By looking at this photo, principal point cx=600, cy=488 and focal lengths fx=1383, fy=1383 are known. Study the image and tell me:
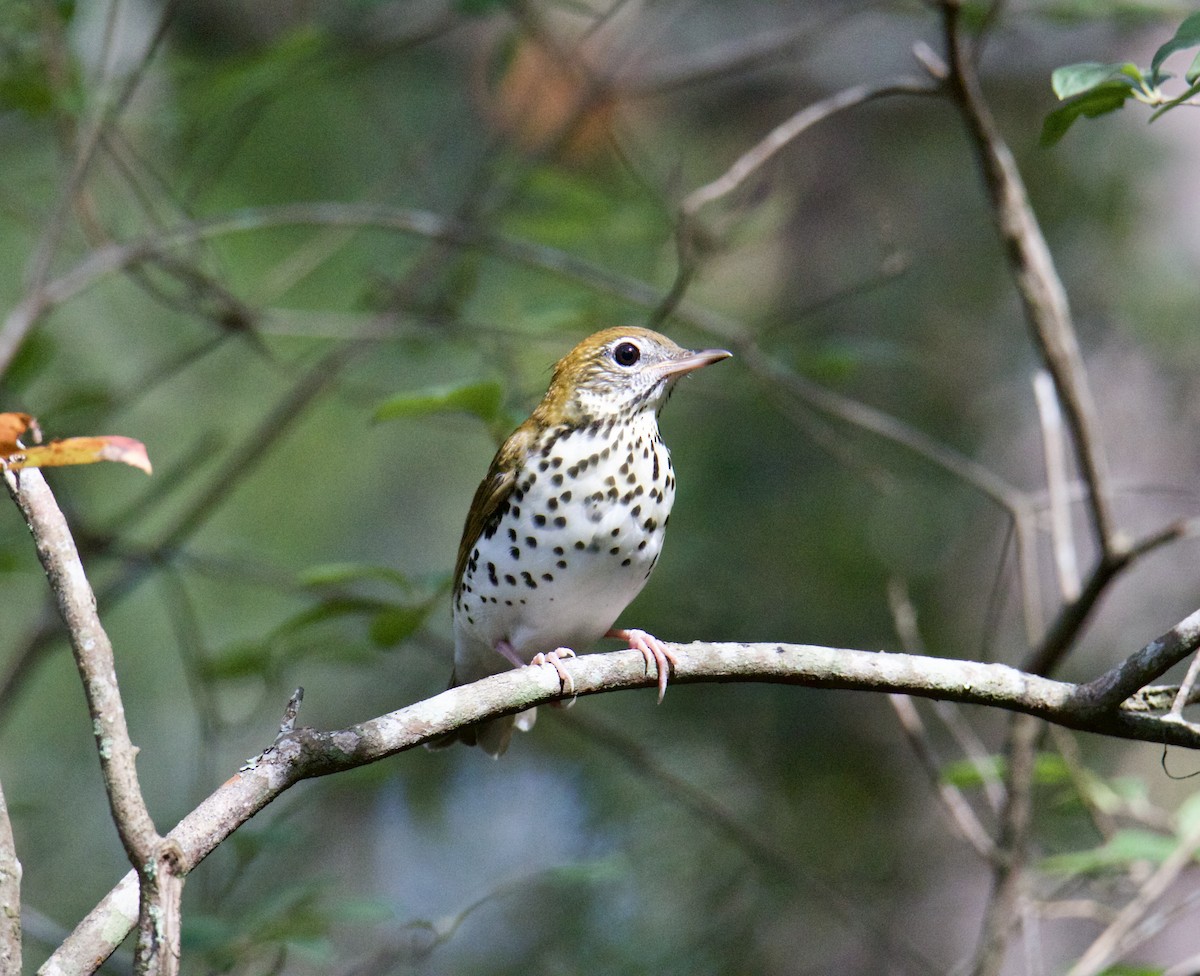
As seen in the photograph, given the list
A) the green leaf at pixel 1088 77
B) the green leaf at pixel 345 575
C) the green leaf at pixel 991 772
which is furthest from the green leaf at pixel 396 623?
the green leaf at pixel 1088 77

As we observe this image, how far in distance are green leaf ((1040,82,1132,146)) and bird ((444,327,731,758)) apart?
4.26ft

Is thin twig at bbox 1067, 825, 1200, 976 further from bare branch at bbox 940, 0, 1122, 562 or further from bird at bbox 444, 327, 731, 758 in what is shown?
bird at bbox 444, 327, 731, 758

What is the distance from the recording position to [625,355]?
3902mm

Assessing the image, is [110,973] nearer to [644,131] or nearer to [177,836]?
[177,836]

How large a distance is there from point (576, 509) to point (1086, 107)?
5.28ft

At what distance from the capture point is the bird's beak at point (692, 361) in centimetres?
371

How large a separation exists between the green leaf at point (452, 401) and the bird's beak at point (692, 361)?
64cm

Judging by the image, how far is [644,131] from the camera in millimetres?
8070

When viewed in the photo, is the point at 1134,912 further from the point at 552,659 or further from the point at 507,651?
the point at 507,651

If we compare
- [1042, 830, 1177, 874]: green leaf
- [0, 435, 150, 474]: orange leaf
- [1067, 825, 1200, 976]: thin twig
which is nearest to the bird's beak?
[1042, 830, 1177, 874]: green leaf

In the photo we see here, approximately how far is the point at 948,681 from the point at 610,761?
364 cm

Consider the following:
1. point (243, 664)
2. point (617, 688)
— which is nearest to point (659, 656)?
point (617, 688)

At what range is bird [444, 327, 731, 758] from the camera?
3.56 m

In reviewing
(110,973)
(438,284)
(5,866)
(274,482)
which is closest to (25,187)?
(274,482)
